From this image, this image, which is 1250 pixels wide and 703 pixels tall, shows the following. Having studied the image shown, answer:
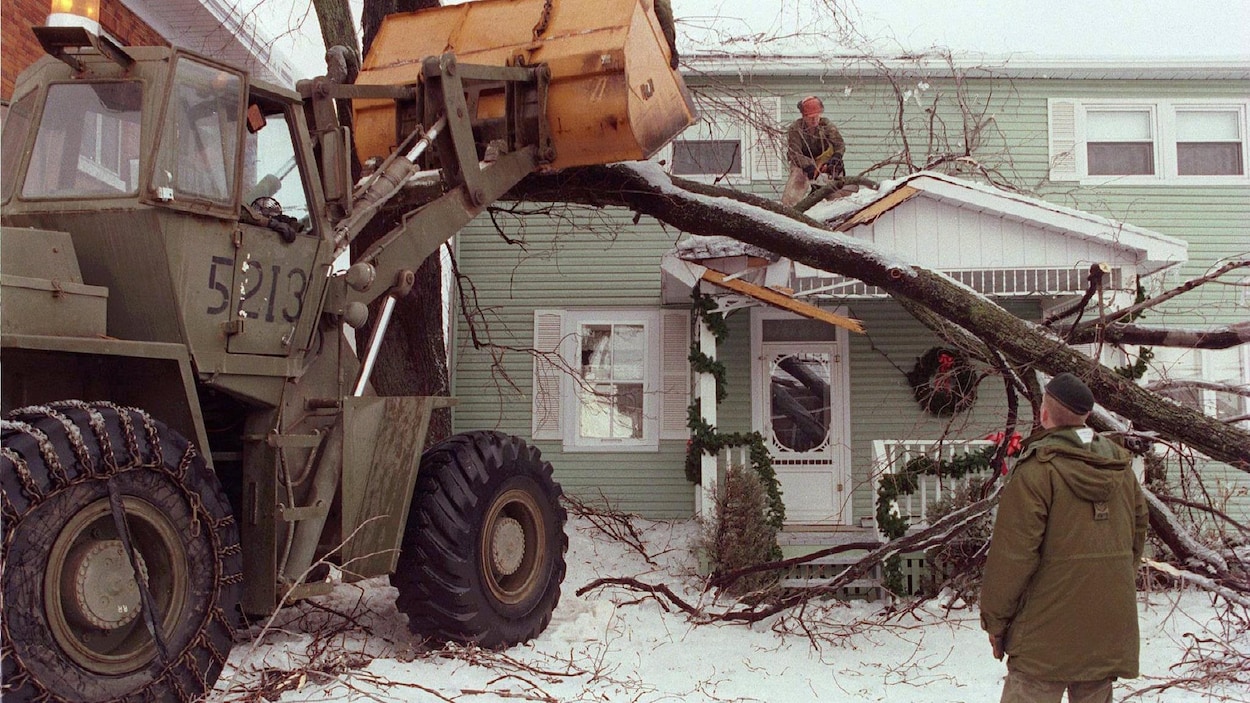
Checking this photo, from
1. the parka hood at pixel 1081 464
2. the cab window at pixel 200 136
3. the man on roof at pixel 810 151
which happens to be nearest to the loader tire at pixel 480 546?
the cab window at pixel 200 136

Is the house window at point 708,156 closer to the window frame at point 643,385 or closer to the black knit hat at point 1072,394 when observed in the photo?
the window frame at point 643,385

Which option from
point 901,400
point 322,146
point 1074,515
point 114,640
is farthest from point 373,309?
point 901,400

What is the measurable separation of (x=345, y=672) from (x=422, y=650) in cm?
86

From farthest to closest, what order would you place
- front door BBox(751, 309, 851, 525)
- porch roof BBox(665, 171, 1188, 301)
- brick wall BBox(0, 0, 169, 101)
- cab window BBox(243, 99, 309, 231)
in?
front door BBox(751, 309, 851, 525) → porch roof BBox(665, 171, 1188, 301) → brick wall BBox(0, 0, 169, 101) → cab window BBox(243, 99, 309, 231)

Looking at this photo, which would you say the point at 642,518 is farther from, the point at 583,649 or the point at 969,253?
the point at 583,649

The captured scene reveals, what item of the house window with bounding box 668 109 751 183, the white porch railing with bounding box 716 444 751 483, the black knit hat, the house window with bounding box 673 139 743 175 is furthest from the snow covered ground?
the house window with bounding box 673 139 743 175

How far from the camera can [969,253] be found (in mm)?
10766

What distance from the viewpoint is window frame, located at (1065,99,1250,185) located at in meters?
13.5

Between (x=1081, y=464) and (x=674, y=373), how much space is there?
945cm

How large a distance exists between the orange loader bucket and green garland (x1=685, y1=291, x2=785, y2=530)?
5001 millimetres

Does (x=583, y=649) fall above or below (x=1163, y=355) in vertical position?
below

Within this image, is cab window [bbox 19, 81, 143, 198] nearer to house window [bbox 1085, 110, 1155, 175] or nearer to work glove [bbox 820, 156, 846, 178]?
work glove [bbox 820, 156, 846, 178]

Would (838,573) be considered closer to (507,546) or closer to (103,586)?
(507,546)

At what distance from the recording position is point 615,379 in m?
13.5
